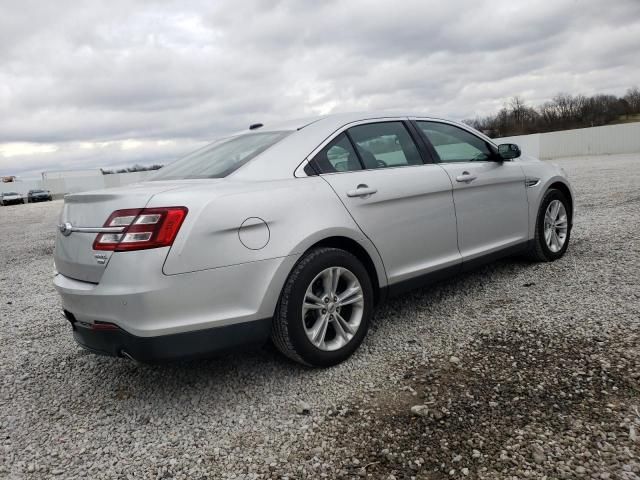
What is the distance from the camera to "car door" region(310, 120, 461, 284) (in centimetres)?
327

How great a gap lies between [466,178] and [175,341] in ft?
8.39

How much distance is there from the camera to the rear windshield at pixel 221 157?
10.4ft

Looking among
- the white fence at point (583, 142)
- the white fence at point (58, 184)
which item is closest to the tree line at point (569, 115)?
the white fence at point (583, 142)

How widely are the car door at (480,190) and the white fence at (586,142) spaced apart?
26.9m

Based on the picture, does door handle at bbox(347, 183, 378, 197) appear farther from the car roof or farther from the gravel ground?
the gravel ground

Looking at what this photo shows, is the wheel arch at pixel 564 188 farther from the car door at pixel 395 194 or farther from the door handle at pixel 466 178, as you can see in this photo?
the car door at pixel 395 194

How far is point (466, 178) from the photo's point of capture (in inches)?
156

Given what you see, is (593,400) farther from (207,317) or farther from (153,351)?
(153,351)

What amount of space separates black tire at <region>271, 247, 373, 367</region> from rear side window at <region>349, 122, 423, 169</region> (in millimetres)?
760

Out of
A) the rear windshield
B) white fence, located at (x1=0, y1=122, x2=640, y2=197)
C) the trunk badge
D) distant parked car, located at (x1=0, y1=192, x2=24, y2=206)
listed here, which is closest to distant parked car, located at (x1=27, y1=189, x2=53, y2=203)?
distant parked car, located at (x1=0, y1=192, x2=24, y2=206)

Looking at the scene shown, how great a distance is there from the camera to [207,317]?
8.62ft

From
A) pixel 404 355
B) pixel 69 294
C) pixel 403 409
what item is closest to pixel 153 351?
pixel 69 294

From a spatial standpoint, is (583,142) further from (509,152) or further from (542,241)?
(509,152)

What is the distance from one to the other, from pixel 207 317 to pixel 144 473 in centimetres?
77
